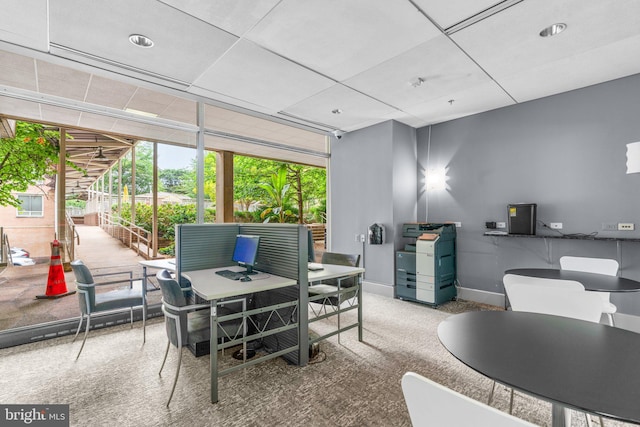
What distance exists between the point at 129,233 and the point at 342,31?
3.73 m

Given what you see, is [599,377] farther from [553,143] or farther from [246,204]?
[246,204]

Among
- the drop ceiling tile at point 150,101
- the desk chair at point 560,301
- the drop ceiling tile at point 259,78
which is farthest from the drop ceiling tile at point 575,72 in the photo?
the drop ceiling tile at point 150,101

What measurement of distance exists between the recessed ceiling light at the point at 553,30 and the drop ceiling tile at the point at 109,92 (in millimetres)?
4503

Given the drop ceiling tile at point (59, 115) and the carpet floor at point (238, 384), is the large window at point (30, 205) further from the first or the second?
the carpet floor at point (238, 384)

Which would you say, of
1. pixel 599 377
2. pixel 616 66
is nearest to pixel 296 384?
pixel 599 377

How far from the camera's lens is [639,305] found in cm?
348

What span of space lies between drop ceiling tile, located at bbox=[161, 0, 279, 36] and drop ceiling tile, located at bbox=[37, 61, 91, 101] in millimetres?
1927

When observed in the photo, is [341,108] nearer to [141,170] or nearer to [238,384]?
[141,170]

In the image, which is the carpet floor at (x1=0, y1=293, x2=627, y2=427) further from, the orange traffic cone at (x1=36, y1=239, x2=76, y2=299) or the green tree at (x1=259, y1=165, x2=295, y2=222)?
the green tree at (x1=259, y1=165, x2=295, y2=222)

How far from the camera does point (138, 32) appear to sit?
266cm

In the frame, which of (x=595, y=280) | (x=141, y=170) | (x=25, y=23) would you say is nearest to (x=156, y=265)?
(x=141, y=170)

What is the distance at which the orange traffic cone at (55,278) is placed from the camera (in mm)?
3487

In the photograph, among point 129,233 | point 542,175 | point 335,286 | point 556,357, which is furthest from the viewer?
point 542,175

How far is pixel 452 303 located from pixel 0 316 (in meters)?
5.78
